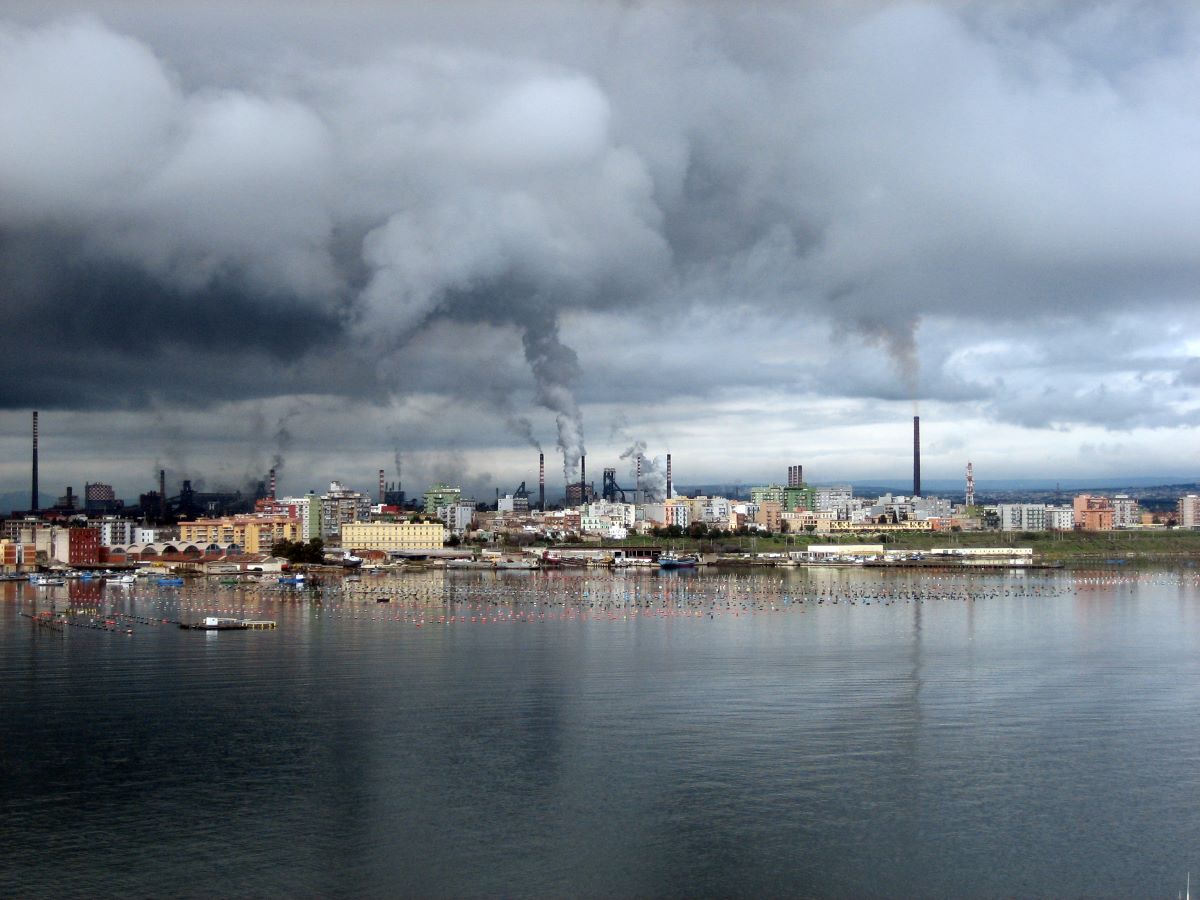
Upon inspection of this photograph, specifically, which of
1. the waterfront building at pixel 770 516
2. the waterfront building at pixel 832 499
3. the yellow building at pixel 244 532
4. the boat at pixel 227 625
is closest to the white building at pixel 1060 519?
the waterfront building at pixel 832 499

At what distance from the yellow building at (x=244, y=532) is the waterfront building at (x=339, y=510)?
11268 millimetres

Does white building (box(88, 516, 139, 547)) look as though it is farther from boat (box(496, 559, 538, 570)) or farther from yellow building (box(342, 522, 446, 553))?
boat (box(496, 559, 538, 570))

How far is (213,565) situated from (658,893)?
59.1 metres

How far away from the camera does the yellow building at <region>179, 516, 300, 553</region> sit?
7575 cm

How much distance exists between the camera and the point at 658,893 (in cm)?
1107

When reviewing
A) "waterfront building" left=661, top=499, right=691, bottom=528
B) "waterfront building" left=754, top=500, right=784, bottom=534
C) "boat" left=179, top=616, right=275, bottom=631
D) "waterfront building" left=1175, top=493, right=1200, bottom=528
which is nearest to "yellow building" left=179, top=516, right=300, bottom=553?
"waterfront building" left=661, top=499, right=691, bottom=528

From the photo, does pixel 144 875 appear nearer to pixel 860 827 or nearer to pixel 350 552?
pixel 860 827

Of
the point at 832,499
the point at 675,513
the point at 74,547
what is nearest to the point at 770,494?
the point at 832,499

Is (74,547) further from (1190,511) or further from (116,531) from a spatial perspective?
(1190,511)

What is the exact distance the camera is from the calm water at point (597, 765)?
1165 cm

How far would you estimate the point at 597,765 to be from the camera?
15.3 meters

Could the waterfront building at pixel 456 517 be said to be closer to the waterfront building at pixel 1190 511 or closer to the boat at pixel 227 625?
the waterfront building at pixel 1190 511

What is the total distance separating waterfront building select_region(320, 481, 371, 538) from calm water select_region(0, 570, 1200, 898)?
64.1 m

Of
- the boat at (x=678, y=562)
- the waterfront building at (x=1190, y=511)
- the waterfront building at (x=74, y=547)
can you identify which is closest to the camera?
the waterfront building at (x=74, y=547)
